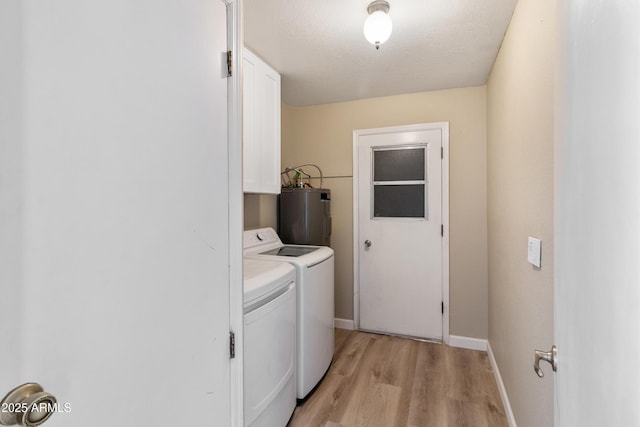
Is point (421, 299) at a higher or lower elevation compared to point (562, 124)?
lower

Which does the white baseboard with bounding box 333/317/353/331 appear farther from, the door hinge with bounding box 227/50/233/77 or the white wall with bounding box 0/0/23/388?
the white wall with bounding box 0/0/23/388

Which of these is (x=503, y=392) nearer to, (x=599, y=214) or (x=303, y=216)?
(x=303, y=216)

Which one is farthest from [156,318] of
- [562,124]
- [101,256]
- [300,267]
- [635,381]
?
[300,267]

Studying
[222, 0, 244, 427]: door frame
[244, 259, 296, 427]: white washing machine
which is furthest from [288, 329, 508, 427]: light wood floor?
[222, 0, 244, 427]: door frame

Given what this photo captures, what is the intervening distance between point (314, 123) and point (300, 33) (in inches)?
52.7

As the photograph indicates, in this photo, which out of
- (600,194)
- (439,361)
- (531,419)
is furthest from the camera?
(439,361)

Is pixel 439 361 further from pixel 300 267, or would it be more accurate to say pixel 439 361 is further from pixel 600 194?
pixel 600 194

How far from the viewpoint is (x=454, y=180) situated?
8.98 feet

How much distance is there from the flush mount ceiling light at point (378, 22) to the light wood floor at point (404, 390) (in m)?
2.19

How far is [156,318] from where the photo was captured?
2.32 feet

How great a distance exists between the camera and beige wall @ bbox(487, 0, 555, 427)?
1.17 m

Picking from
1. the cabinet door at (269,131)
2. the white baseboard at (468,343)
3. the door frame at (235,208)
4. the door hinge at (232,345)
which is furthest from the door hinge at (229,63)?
the white baseboard at (468,343)

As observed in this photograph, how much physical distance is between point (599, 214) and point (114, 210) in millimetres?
877

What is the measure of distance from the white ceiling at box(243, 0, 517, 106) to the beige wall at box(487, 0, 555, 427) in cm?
20
